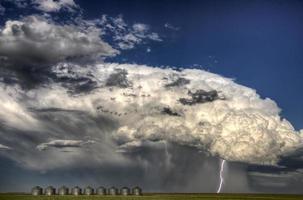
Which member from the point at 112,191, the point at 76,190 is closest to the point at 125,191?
the point at 112,191

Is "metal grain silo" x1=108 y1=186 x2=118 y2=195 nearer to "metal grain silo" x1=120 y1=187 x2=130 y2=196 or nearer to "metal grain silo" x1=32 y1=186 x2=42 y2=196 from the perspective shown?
"metal grain silo" x1=120 y1=187 x2=130 y2=196

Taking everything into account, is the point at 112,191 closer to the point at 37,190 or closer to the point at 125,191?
the point at 125,191

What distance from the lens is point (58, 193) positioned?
18962 centimetres

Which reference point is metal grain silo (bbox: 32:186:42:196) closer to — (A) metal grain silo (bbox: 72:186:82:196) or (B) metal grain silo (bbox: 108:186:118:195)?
(A) metal grain silo (bbox: 72:186:82:196)

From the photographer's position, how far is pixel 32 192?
186750mm

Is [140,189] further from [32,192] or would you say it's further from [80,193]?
[32,192]

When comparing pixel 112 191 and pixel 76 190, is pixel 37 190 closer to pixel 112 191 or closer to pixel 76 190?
pixel 76 190

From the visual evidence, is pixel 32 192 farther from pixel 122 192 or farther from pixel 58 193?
pixel 122 192

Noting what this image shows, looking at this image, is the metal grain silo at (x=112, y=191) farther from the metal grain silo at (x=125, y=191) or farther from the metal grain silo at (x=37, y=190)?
the metal grain silo at (x=37, y=190)

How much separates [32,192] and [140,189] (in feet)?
153

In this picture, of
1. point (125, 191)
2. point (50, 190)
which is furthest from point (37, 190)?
point (125, 191)

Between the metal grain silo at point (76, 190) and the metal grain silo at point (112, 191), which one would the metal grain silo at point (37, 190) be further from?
the metal grain silo at point (112, 191)

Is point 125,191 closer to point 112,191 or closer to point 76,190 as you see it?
point 112,191

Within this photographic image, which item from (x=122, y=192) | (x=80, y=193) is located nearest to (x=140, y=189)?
(x=122, y=192)
